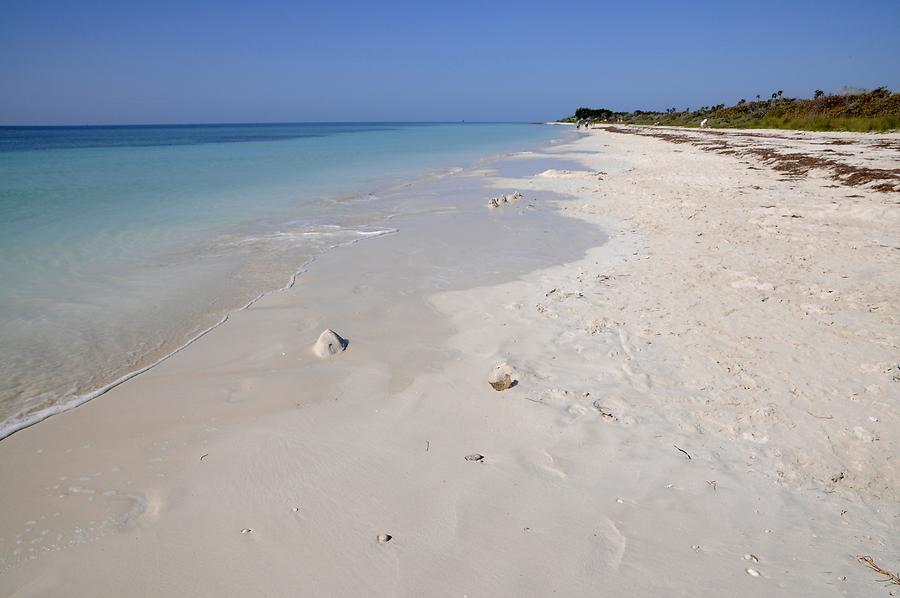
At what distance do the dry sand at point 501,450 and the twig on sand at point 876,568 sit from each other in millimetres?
33

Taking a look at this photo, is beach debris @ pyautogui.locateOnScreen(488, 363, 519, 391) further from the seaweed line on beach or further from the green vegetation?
the green vegetation

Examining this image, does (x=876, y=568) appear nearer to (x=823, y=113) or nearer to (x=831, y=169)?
(x=831, y=169)

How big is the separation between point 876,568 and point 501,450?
1.81 m

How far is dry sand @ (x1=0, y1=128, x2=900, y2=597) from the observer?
7.20ft

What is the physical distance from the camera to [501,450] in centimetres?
300

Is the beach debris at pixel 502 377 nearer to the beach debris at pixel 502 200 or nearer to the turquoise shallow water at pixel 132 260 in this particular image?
the turquoise shallow water at pixel 132 260

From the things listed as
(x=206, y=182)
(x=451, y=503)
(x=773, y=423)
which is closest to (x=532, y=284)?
(x=773, y=423)

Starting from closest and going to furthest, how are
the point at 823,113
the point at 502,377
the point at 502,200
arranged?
the point at 502,377, the point at 502,200, the point at 823,113

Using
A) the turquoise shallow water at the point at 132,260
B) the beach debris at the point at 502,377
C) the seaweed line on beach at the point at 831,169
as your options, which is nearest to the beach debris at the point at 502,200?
the turquoise shallow water at the point at 132,260

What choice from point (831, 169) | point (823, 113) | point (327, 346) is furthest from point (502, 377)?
point (823, 113)

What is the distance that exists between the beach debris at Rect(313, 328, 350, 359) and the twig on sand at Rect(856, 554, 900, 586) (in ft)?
12.0

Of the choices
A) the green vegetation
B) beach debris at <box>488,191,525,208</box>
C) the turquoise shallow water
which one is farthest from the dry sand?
the green vegetation

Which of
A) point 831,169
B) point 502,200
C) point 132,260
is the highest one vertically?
point 831,169

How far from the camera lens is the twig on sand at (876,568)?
2068 millimetres
